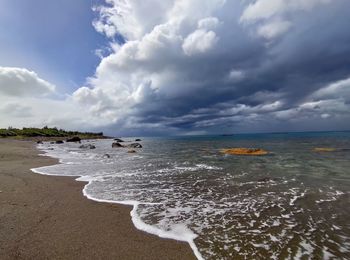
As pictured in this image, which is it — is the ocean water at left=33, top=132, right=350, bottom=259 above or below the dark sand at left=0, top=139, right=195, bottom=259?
below

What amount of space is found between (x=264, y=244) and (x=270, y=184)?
8.28 m

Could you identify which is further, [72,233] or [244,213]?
[244,213]

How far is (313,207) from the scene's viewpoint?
29.6 feet

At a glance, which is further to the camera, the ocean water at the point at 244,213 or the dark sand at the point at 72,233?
the ocean water at the point at 244,213

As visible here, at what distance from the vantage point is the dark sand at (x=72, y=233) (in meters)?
5.37

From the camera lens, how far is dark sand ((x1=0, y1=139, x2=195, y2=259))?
17.6 ft

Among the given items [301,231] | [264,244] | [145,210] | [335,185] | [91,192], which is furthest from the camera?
[335,185]

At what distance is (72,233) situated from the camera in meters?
6.44

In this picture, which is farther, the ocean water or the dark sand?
the ocean water

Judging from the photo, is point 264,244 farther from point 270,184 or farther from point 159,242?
point 270,184

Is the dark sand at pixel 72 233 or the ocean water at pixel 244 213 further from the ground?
the dark sand at pixel 72 233

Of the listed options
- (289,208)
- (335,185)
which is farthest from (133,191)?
(335,185)

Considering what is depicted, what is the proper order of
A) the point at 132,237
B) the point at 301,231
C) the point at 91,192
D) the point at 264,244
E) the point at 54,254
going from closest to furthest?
the point at 54,254
the point at 264,244
the point at 132,237
the point at 301,231
the point at 91,192

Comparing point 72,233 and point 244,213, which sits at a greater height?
point 72,233
